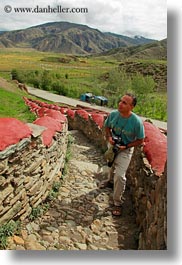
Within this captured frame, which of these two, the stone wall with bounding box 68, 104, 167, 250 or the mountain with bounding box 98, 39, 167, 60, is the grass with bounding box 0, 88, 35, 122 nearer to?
the mountain with bounding box 98, 39, 167, 60

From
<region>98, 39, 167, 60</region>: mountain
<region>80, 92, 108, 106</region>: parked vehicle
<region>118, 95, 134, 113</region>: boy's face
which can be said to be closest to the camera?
<region>98, 39, 167, 60</region>: mountain

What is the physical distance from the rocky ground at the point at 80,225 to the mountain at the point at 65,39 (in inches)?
51.1

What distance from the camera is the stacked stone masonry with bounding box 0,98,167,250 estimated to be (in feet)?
9.43

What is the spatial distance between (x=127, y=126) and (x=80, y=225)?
0.86m

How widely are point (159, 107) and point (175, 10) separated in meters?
0.73

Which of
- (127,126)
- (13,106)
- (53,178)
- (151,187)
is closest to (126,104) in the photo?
(127,126)

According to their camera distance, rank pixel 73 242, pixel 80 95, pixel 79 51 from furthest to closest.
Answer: pixel 80 95 < pixel 79 51 < pixel 73 242

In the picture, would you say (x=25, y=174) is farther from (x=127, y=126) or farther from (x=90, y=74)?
(x=90, y=74)

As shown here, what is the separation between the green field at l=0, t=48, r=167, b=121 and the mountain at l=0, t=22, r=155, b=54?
65mm

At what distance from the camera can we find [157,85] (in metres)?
3.22

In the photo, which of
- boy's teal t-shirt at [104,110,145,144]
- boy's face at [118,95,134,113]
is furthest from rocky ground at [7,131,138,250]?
boy's face at [118,95,134,113]

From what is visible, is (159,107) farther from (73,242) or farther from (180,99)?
(73,242)

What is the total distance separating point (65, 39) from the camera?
3223 millimetres

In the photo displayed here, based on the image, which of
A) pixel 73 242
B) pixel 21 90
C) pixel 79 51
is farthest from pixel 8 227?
pixel 21 90
